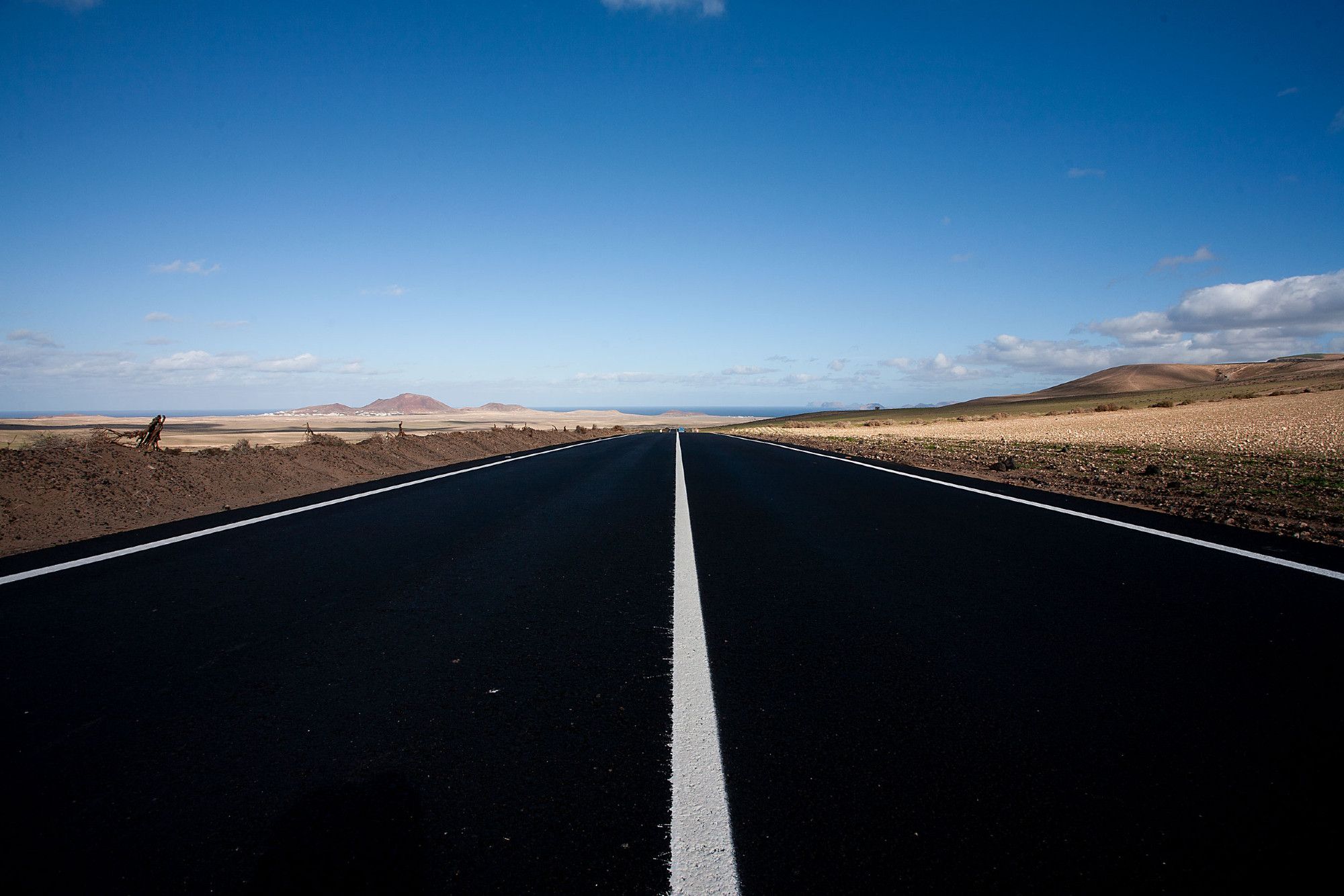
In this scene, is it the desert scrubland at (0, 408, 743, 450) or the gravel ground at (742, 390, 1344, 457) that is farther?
the desert scrubland at (0, 408, 743, 450)

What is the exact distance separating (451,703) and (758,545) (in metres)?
3.80

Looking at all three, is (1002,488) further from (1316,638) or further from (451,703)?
(451,703)

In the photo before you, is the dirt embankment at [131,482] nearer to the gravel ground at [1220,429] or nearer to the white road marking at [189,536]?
the white road marking at [189,536]

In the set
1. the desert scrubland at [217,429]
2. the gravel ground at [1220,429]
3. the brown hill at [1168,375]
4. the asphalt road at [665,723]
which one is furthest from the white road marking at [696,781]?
the brown hill at [1168,375]

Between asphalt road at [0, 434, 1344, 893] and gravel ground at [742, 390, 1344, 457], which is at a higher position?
gravel ground at [742, 390, 1344, 457]

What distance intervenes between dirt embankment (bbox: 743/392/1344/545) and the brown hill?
282ft

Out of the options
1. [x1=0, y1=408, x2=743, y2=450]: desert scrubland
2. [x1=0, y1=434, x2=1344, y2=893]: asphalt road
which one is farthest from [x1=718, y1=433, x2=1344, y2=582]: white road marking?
[x1=0, y1=408, x2=743, y2=450]: desert scrubland

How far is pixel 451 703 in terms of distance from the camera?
2.93 metres

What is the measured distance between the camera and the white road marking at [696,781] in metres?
1.84

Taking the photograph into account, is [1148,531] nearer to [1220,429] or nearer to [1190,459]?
[1190,459]

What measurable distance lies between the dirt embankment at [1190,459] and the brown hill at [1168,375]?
3388 inches

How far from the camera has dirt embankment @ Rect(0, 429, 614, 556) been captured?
7465mm

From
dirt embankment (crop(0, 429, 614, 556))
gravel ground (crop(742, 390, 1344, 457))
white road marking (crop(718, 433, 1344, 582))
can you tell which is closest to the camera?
white road marking (crop(718, 433, 1344, 582))

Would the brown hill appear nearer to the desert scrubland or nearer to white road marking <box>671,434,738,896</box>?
the desert scrubland
